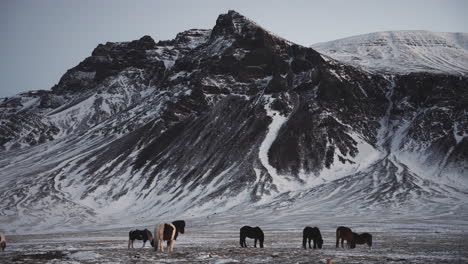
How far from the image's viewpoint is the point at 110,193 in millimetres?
161500

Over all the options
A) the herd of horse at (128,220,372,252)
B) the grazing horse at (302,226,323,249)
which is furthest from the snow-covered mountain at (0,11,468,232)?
the grazing horse at (302,226,323,249)

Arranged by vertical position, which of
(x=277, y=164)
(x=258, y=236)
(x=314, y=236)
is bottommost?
(x=258, y=236)

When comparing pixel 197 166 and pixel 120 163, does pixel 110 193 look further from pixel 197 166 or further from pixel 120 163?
pixel 197 166

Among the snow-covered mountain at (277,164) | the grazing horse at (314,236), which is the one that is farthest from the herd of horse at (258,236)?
the snow-covered mountain at (277,164)

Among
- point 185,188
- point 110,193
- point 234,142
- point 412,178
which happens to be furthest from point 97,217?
point 412,178

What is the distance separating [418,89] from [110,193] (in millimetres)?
122770

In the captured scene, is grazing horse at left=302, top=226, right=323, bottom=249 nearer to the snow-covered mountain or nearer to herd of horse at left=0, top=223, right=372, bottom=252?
herd of horse at left=0, top=223, right=372, bottom=252

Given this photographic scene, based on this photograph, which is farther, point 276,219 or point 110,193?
point 110,193

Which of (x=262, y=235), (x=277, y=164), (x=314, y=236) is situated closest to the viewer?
(x=314, y=236)

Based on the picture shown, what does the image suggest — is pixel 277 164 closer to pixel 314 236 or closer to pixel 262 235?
pixel 262 235

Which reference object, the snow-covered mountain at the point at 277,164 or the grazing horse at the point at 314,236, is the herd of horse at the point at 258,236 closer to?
the grazing horse at the point at 314,236

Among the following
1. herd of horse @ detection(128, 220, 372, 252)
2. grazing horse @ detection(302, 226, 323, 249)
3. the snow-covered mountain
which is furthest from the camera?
the snow-covered mountain

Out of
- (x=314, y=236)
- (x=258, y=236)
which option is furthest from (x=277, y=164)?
(x=314, y=236)

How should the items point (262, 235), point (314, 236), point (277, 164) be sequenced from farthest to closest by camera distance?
point (277, 164), point (262, 235), point (314, 236)
